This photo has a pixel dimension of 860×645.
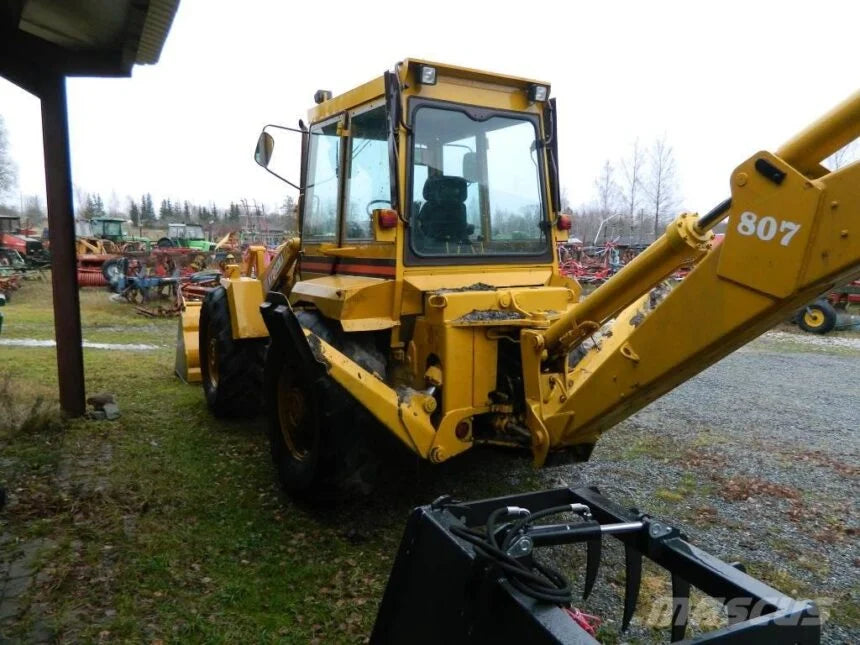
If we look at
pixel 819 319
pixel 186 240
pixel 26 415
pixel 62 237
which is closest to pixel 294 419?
pixel 26 415

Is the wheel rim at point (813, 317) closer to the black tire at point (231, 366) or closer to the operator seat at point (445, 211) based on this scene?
the operator seat at point (445, 211)

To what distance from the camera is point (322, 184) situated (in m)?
4.99

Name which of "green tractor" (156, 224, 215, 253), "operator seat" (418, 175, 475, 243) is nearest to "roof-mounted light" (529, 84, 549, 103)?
"operator seat" (418, 175, 475, 243)

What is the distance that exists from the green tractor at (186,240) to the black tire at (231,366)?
87.1ft

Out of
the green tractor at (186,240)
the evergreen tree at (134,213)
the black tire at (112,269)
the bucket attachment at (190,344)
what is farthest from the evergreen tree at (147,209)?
the bucket attachment at (190,344)

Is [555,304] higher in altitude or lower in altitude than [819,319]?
higher

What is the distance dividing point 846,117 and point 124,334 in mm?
12644

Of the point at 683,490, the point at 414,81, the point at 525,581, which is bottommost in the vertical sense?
the point at 683,490

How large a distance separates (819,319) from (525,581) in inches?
517

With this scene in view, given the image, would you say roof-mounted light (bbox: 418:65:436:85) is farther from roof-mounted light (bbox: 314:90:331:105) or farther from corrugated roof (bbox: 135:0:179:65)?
corrugated roof (bbox: 135:0:179:65)

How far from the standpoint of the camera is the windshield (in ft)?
13.5

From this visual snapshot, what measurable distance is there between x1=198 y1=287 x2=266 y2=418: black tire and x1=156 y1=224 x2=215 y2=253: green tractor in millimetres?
26541

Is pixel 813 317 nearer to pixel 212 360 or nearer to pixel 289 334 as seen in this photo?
pixel 212 360

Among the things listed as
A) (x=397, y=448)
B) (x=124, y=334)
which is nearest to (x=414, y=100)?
(x=397, y=448)
